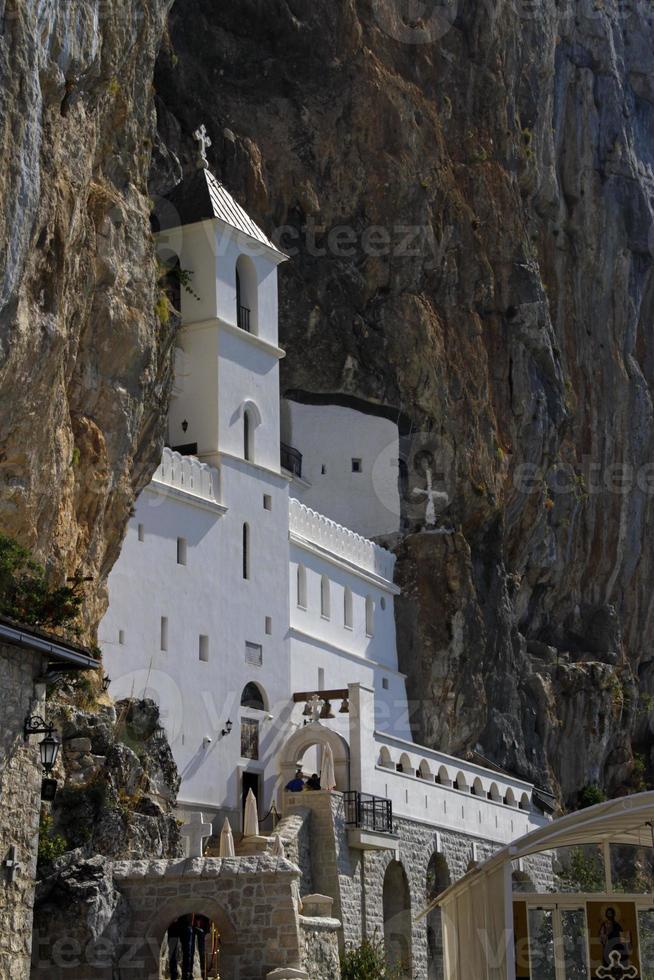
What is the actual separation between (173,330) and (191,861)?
12459 millimetres

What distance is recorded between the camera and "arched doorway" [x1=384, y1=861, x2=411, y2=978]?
120ft

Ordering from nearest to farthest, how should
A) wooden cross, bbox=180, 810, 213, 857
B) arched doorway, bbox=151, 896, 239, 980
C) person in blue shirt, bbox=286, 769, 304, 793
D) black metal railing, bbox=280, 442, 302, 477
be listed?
arched doorway, bbox=151, 896, 239, 980 < wooden cross, bbox=180, 810, 213, 857 < person in blue shirt, bbox=286, 769, 304, 793 < black metal railing, bbox=280, 442, 302, 477

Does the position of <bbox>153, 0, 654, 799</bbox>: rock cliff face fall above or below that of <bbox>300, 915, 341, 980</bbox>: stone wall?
above

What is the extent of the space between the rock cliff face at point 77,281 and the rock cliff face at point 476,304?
10527 millimetres

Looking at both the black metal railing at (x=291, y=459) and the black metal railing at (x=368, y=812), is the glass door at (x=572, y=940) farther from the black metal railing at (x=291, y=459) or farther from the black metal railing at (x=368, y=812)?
the black metal railing at (x=291, y=459)

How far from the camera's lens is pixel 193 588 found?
1396 inches

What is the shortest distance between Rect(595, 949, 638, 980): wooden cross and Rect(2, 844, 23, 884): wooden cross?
7.16 metres

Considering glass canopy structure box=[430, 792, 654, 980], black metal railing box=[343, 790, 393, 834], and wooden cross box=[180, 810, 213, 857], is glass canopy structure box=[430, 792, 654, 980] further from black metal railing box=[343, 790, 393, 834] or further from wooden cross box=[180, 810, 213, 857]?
black metal railing box=[343, 790, 393, 834]

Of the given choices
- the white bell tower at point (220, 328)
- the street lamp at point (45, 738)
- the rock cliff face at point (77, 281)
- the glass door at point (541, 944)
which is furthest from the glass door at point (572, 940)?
the white bell tower at point (220, 328)

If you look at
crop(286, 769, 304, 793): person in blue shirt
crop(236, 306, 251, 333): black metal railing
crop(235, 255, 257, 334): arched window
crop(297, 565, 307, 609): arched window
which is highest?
crop(235, 255, 257, 334): arched window

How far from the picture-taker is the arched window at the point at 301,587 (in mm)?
40409

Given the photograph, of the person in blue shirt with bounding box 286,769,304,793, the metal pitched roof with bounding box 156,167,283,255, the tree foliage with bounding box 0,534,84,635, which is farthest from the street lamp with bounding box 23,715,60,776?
the metal pitched roof with bounding box 156,167,283,255

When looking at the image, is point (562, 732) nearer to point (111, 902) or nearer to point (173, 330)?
point (173, 330)

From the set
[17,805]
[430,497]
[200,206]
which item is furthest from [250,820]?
[430,497]
